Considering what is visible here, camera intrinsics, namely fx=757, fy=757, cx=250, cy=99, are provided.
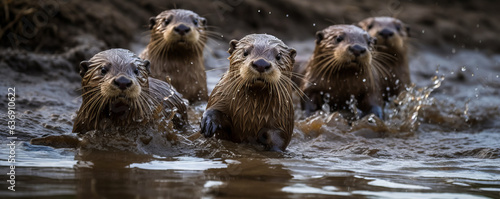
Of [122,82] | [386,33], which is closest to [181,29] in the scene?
[122,82]

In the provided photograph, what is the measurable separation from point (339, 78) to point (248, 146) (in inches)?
66.4

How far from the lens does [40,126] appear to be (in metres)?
4.35

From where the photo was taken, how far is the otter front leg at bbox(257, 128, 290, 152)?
3971 millimetres

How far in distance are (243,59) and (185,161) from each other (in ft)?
2.25

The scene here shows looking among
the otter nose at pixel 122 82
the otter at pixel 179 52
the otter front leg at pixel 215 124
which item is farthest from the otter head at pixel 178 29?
the otter nose at pixel 122 82

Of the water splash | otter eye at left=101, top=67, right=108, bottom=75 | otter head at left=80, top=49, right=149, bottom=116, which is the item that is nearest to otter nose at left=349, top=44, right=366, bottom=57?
the water splash

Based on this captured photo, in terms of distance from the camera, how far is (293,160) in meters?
3.69

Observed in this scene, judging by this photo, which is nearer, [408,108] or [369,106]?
[369,106]

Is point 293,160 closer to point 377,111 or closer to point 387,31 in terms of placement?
point 377,111

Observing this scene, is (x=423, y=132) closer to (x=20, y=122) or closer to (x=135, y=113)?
(x=135, y=113)

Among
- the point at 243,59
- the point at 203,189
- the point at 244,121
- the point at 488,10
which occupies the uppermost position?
the point at 488,10

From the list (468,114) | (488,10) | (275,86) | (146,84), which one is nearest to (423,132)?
(468,114)

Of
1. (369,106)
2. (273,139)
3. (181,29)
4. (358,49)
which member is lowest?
(273,139)

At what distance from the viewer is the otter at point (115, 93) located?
3679 mm
